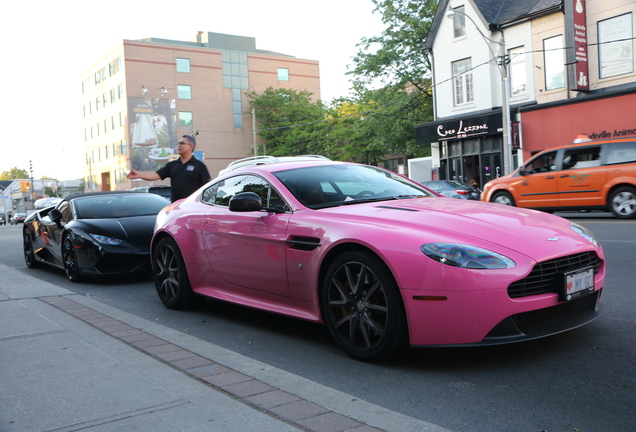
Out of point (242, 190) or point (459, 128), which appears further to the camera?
point (459, 128)

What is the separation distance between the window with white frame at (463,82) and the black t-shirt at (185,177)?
22.1 meters

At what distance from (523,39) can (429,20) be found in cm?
746

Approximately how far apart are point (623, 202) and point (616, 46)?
11557 mm

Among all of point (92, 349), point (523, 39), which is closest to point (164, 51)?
point (523, 39)

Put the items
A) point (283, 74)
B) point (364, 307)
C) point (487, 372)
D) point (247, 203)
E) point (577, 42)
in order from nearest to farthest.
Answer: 1. point (487, 372)
2. point (364, 307)
3. point (247, 203)
4. point (577, 42)
5. point (283, 74)

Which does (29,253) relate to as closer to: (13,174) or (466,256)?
(466,256)

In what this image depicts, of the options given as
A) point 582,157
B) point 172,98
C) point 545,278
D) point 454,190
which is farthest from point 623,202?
point 172,98

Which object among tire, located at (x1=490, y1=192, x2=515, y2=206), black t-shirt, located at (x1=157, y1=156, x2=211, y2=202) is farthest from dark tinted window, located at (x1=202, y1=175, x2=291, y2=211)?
tire, located at (x1=490, y1=192, x2=515, y2=206)

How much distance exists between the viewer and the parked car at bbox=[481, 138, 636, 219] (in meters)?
13.3

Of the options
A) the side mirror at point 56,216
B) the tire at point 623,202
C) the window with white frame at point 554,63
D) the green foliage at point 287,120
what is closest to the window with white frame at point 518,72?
the window with white frame at point 554,63

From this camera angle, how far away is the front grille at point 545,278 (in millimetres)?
3475

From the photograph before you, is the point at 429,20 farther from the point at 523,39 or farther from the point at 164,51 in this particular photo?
the point at 164,51

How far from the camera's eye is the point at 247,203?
4.68 m

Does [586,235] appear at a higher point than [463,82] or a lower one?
lower
